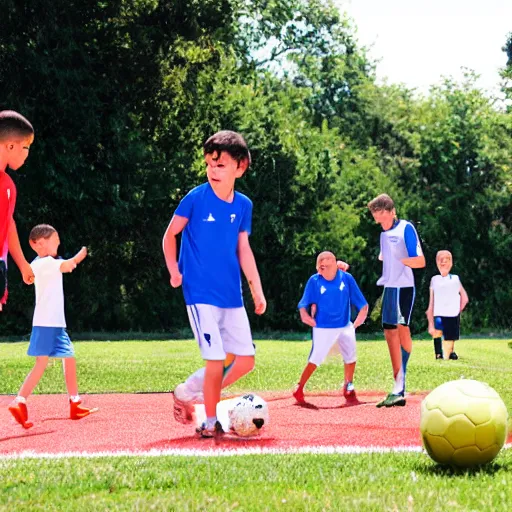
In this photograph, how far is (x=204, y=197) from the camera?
26.0 ft

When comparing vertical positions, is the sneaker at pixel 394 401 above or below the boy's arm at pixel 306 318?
below

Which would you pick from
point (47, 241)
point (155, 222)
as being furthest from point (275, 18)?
point (47, 241)

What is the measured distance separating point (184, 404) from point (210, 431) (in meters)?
0.41

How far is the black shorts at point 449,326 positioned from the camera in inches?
744

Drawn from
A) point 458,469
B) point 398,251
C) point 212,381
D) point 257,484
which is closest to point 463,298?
point 398,251

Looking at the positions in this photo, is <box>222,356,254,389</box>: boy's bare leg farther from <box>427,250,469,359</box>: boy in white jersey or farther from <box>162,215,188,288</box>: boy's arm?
<box>427,250,469,359</box>: boy in white jersey

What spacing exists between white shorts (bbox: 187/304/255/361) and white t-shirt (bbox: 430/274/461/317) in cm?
1144

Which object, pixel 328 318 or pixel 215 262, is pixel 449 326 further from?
pixel 215 262

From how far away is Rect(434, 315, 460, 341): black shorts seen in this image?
18.9 metres

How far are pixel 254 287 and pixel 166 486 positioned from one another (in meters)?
2.55

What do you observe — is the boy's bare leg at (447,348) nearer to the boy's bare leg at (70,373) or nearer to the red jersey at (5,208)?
the boy's bare leg at (70,373)

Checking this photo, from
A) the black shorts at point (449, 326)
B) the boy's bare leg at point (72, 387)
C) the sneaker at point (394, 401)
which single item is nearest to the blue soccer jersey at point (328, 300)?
the sneaker at point (394, 401)

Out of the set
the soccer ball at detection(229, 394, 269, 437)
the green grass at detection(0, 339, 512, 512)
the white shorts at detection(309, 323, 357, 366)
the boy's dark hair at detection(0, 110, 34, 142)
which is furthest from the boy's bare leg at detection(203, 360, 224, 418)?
the white shorts at detection(309, 323, 357, 366)

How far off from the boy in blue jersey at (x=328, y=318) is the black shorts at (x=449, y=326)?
8.20 metres
